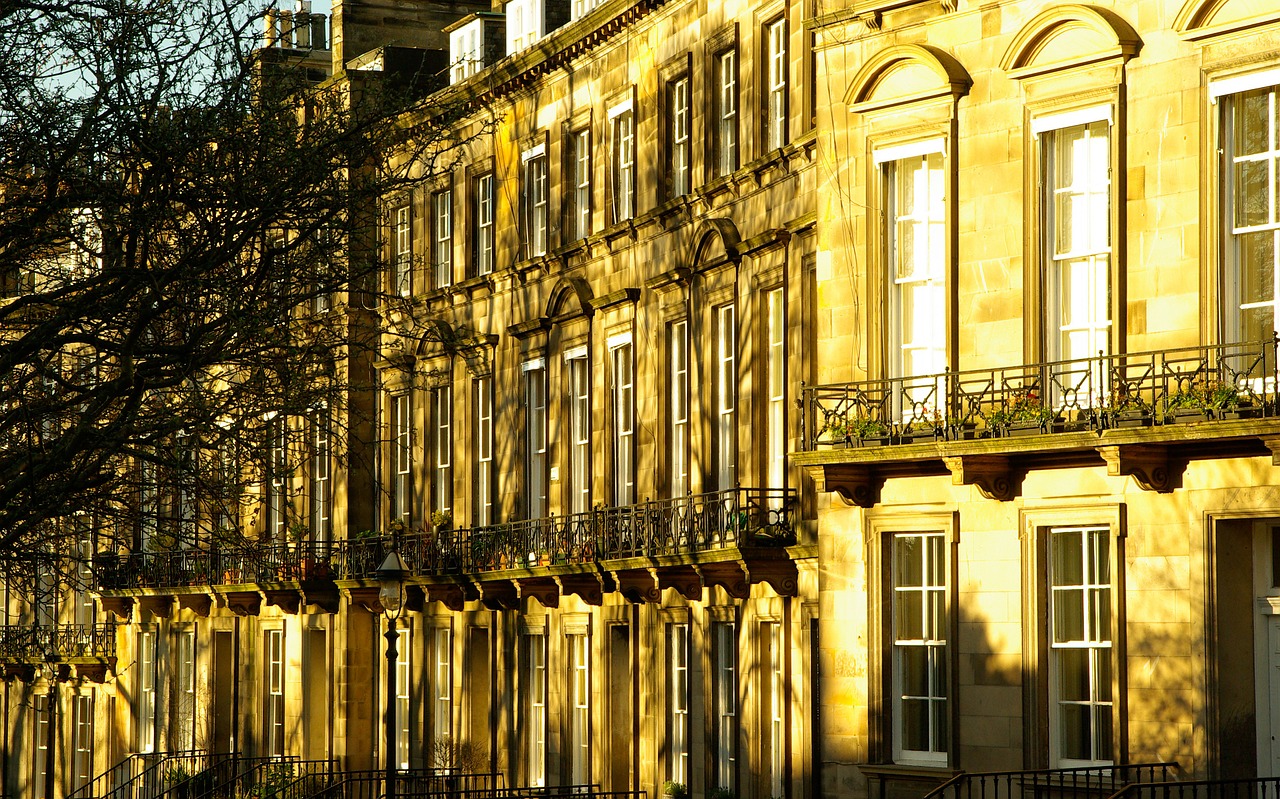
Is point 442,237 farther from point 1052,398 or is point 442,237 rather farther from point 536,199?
point 1052,398

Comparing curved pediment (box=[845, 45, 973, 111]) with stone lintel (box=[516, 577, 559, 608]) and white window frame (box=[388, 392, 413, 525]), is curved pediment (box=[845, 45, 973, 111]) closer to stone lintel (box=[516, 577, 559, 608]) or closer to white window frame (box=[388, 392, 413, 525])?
stone lintel (box=[516, 577, 559, 608])

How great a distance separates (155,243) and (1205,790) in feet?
33.9

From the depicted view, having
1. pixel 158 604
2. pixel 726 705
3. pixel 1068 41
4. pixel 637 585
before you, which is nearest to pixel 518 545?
pixel 637 585

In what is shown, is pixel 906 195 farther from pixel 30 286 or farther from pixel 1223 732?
pixel 30 286

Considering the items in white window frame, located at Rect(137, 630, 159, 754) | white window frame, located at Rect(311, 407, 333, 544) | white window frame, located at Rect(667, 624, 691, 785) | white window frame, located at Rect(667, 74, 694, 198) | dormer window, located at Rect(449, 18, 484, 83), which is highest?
dormer window, located at Rect(449, 18, 484, 83)

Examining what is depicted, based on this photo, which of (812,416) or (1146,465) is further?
(812,416)

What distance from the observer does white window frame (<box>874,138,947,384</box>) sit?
2303 centimetres

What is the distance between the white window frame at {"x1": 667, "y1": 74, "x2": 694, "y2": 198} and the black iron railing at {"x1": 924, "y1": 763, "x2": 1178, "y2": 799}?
11.7 meters

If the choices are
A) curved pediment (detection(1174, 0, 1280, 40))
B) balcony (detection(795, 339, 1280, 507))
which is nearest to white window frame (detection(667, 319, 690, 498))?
balcony (detection(795, 339, 1280, 507))

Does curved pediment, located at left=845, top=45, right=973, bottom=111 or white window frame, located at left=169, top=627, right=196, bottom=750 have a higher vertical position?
curved pediment, located at left=845, top=45, right=973, bottom=111

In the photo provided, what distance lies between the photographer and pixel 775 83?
28312 mm

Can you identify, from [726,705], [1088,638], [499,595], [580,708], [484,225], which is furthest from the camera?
[484,225]

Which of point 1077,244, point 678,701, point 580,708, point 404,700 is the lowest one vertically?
point 404,700

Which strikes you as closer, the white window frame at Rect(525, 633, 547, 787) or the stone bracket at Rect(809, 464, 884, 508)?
the stone bracket at Rect(809, 464, 884, 508)
